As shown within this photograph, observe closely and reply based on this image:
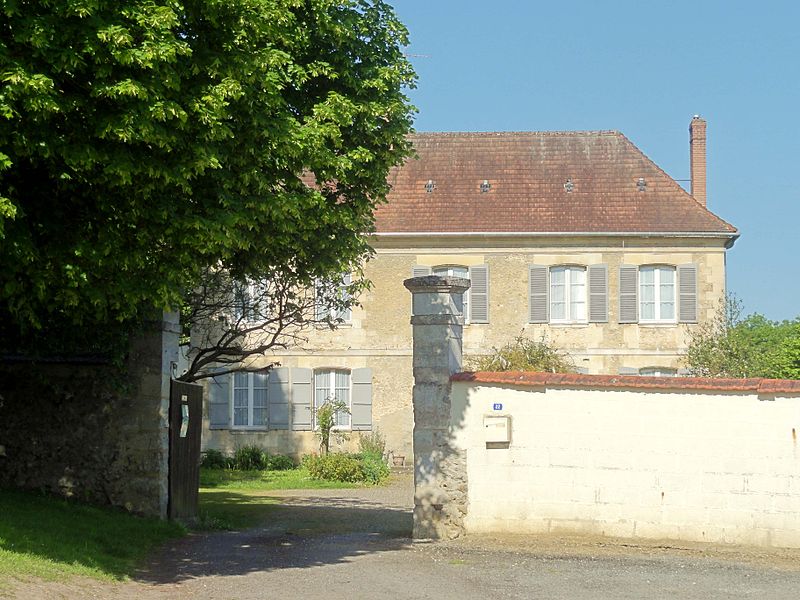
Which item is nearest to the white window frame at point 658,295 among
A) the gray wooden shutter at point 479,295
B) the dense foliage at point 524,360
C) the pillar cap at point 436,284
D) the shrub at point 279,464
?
the gray wooden shutter at point 479,295

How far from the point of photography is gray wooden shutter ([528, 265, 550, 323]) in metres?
27.6

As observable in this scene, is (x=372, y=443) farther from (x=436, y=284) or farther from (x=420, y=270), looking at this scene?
(x=436, y=284)

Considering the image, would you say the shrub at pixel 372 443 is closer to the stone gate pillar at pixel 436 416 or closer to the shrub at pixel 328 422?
the shrub at pixel 328 422

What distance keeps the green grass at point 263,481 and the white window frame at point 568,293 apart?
706cm

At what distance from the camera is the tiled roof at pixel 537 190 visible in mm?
27734

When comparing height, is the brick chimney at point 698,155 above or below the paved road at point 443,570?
above

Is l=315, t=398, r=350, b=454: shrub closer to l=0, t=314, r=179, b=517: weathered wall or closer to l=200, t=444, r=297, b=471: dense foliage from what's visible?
l=200, t=444, r=297, b=471: dense foliage

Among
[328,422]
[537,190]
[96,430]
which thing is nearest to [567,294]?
[537,190]

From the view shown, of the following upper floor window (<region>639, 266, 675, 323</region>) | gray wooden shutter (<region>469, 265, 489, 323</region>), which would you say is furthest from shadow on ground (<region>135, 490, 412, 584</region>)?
upper floor window (<region>639, 266, 675, 323</region>)

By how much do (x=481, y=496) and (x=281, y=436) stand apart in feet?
51.2

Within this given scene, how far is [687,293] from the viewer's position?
1079 inches

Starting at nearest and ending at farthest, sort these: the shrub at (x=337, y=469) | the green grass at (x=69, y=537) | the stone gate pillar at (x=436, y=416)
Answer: the green grass at (x=69, y=537) → the stone gate pillar at (x=436, y=416) → the shrub at (x=337, y=469)

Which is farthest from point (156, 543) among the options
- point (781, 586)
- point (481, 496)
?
point (781, 586)

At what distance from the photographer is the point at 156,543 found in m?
13.1
